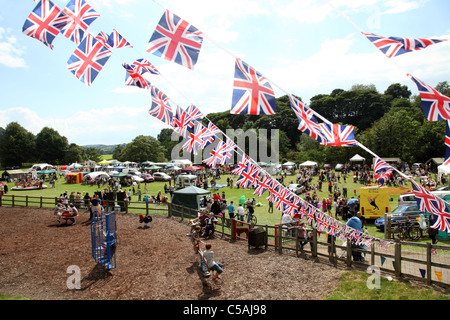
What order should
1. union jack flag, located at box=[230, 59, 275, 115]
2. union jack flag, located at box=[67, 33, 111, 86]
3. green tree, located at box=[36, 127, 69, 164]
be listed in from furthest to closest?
green tree, located at box=[36, 127, 69, 164] → union jack flag, located at box=[67, 33, 111, 86] → union jack flag, located at box=[230, 59, 275, 115]

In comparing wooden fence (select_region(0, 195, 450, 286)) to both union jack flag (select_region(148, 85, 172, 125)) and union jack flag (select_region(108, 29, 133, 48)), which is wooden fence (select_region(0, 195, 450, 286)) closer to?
union jack flag (select_region(148, 85, 172, 125))

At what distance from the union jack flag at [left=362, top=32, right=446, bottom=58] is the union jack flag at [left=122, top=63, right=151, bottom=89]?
9779 mm

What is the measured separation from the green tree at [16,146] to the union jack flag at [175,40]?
94.8 meters

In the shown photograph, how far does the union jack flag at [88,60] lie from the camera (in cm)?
1062

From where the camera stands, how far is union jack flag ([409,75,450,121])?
613 centimetres

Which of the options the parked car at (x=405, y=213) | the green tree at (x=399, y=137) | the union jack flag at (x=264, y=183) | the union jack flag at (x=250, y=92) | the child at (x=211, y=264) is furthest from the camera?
the green tree at (x=399, y=137)

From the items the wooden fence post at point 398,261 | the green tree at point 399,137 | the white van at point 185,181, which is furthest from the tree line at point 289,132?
the wooden fence post at point 398,261

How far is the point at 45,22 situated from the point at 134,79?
4004 millimetres

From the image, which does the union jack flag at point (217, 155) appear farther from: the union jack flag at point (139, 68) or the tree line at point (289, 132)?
the tree line at point (289, 132)

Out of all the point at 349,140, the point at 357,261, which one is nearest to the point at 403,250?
the point at 357,261

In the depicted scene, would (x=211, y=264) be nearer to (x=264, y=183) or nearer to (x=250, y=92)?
(x=264, y=183)

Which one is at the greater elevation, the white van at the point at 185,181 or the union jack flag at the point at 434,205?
the union jack flag at the point at 434,205

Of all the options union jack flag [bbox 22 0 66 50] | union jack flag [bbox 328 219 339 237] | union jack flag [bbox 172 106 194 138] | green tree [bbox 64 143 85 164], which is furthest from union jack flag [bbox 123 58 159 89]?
green tree [bbox 64 143 85 164]
